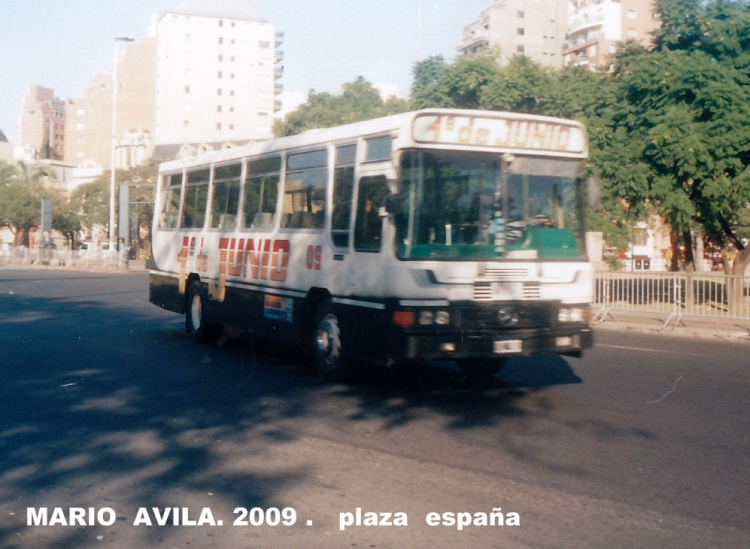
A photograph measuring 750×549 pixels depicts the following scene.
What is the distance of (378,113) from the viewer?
5200cm

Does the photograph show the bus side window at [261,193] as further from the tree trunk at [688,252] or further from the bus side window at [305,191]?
the tree trunk at [688,252]

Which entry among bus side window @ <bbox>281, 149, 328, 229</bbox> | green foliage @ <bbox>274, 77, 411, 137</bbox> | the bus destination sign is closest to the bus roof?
the bus destination sign

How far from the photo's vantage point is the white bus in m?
8.97

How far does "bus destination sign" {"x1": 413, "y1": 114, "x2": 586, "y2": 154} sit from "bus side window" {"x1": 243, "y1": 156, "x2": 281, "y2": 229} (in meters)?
3.40

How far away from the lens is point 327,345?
412 inches

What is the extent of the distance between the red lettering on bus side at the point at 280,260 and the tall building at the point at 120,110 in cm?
10809

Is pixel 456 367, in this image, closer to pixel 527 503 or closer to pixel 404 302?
pixel 404 302

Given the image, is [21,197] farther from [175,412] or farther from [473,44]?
[175,412]

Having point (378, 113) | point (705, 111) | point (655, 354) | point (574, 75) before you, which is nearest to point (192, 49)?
point (378, 113)

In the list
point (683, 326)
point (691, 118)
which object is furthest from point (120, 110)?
point (683, 326)

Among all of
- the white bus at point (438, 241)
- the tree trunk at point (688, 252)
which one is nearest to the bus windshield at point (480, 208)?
the white bus at point (438, 241)

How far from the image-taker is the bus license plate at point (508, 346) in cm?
906

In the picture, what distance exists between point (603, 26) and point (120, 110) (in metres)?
72.2

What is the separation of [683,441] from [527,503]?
8.36ft
